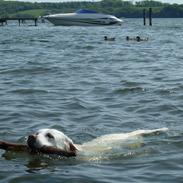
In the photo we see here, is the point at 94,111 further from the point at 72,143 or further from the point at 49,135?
the point at 49,135

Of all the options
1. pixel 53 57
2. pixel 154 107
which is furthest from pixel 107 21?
pixel 154 107

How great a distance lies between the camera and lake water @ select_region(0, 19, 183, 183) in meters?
8.38

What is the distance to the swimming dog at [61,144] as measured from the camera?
831cm

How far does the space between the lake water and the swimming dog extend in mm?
196

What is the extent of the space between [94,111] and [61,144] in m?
4.57

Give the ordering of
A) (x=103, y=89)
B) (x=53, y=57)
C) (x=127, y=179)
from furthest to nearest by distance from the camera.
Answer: (x=53, y=57) < (x=103, y=89) < (x=127, y=179)

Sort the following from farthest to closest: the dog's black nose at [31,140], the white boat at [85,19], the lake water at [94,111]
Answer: the white boat at [85,19] < the lake water at [94,111] < the dog's black nose at [31,140]

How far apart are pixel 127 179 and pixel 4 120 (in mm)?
4630

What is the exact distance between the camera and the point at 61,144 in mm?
8430

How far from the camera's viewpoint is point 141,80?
58.6 feet

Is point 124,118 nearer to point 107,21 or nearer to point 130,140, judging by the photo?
point 130,140

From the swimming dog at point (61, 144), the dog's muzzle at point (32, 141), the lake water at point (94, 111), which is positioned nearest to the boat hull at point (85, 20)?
the lake water at point (94, 111)

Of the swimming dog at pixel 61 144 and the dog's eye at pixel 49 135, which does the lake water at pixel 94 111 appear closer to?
the swimming dog at pixel 61 144

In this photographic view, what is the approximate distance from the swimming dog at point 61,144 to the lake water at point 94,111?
7.7 inches
